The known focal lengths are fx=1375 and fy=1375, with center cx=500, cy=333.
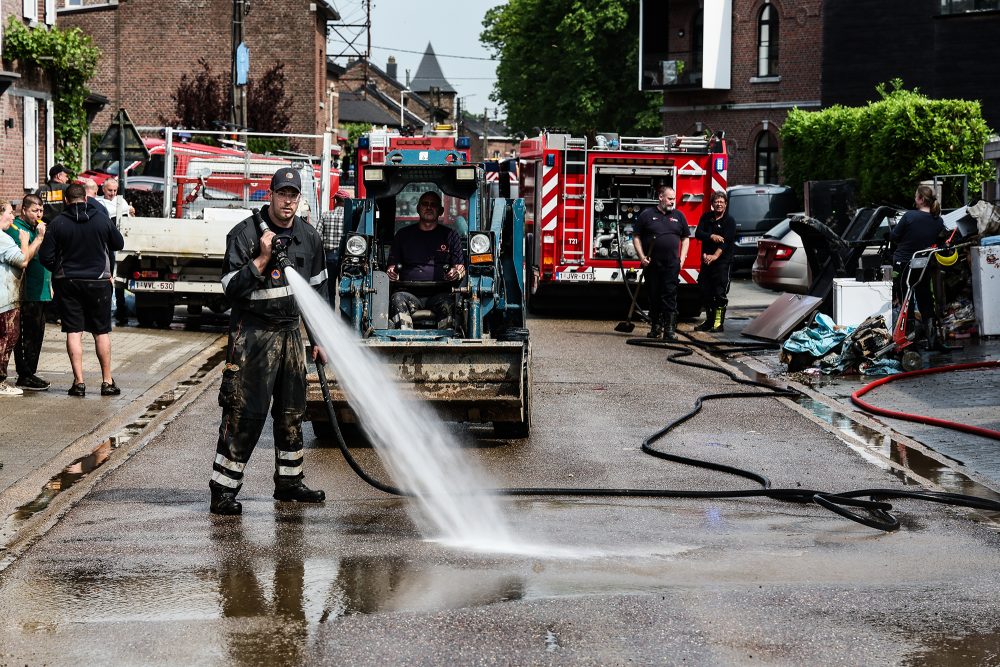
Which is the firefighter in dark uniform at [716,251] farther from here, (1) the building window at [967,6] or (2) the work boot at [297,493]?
(1) the building window at [967,6]

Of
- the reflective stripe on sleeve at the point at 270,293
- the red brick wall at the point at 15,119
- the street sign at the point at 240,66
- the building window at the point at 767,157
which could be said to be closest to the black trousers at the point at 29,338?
the reflective stripe on sleeve at the point at 270,293

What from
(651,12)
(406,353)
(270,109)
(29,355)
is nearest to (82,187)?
(29,355)

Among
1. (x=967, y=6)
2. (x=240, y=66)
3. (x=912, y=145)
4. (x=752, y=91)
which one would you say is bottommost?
(x=912, y=145)

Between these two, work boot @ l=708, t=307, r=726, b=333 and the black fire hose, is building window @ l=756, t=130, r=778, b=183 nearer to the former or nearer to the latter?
work boot @ l=708, t=307, r=726, b=333

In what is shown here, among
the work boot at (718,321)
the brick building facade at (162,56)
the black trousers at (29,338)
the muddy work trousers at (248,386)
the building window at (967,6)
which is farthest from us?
the brick building facade at (162,56)

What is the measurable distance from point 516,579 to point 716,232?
12.8 m

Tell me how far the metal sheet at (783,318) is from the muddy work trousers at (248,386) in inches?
382

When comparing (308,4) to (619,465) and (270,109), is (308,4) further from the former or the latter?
(619,465)

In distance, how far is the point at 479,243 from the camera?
1082cm

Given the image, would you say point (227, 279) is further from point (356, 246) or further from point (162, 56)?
point (162, 56)

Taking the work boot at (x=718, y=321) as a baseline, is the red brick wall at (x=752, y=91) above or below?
above

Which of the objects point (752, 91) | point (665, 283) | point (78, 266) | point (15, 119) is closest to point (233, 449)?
point (78, 266)

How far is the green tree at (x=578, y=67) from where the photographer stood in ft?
194

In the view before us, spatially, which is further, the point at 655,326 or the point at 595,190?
the point at 595,190
